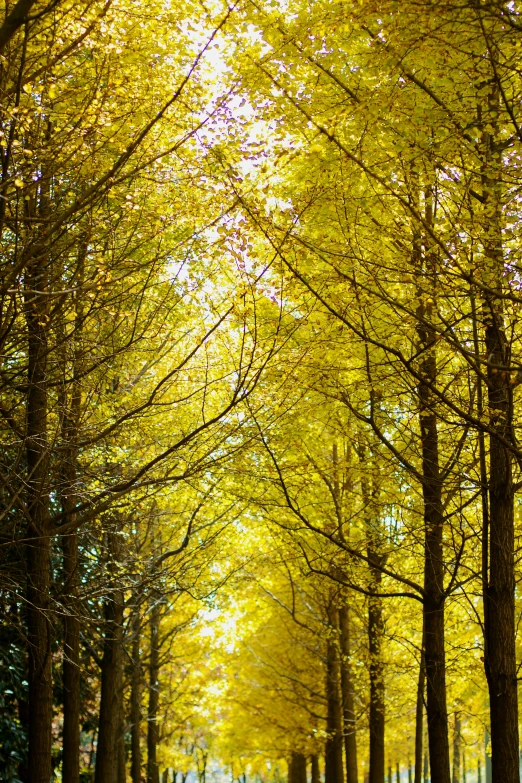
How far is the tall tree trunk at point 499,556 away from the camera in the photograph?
530 cm

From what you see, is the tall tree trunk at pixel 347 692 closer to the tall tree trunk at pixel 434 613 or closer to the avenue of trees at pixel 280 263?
the avenue of trees at pixel 280 263

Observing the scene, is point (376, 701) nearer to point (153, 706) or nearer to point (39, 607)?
point (39, 607)

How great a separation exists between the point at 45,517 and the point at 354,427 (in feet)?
11.6

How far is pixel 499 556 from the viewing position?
18.9ft

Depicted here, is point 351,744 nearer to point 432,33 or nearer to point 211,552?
point 211,552

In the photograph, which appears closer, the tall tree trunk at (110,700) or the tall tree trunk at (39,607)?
the tall tree trunk at (39,607)

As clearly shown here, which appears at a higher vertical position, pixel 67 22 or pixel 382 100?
pixel 67 22

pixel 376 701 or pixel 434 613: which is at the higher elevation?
pixel 434 613

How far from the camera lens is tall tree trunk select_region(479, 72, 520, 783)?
5.30 m

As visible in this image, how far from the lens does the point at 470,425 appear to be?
16.9ft

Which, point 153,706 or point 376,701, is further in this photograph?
point 153,706

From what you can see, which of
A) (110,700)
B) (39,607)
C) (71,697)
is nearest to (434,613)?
(39,607)

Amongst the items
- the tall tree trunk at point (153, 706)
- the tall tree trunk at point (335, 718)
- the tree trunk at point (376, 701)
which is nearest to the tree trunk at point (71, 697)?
the tree trunk at point (376, 701)

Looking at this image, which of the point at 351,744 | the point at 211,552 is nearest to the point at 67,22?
the point at 211,552
